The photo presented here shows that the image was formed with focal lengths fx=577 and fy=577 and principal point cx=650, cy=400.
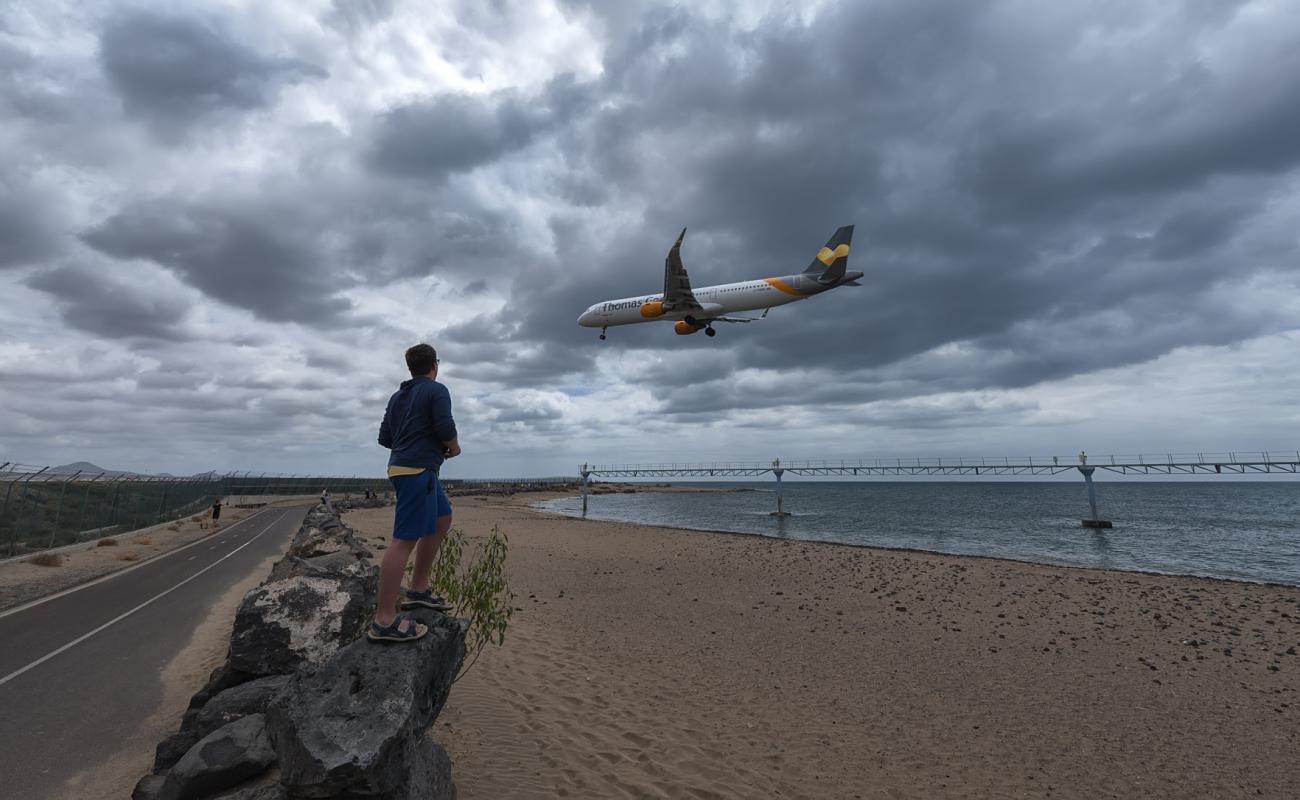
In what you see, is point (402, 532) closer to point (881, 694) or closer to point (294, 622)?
point (294, 622)

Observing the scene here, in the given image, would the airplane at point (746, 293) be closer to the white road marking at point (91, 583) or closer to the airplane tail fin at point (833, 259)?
the airplane tail fin at point (833, 259)

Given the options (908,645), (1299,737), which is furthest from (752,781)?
(1299,737)

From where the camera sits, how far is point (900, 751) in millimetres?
8391

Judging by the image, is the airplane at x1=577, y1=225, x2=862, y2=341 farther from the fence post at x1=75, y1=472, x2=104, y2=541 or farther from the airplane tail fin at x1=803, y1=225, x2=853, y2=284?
the fence post at x1=75, y1=472, x2=104, y2=541

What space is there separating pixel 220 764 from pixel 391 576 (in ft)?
7.98

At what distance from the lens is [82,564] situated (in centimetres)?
2375

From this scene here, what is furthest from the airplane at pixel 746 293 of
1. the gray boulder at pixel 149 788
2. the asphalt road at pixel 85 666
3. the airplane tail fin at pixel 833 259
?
the gray boulder at pixel 149 788

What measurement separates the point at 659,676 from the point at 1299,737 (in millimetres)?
10453

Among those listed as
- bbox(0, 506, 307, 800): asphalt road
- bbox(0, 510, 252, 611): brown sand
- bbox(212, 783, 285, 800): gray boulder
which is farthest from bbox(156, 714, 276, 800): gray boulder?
bbox(0, 510, 252, 611): brown sand

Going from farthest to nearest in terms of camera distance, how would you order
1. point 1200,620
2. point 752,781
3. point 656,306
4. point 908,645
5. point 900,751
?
1. point 656,306
2. point 1200,620
3. point 908,645
4. point 900,751
5. point 752,781

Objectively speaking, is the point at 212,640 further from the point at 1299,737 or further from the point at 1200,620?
the point at 1200,620

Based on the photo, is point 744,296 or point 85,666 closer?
point 85,666

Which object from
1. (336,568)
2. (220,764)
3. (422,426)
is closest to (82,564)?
(336,568)

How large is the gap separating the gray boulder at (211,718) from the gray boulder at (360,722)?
187cm
